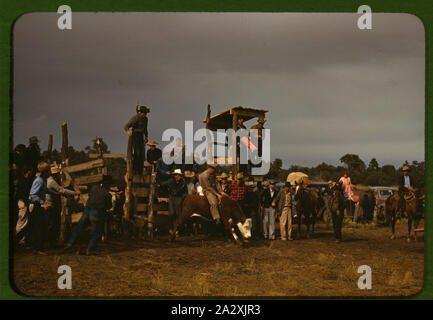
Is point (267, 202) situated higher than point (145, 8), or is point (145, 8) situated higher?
point (145, 8)

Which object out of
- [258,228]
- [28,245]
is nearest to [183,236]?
[258,228]

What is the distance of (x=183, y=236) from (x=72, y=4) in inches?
305

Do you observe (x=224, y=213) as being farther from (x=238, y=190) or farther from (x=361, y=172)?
(x=361, y=172)

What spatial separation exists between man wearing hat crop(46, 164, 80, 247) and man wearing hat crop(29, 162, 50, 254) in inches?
10.9

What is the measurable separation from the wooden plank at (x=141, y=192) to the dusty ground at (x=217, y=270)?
71.8 inches

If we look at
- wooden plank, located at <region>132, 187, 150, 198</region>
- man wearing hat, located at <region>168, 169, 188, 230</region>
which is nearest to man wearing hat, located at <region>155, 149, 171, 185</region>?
man wearing hat, located at <region>168, 169, 188, 230</region>

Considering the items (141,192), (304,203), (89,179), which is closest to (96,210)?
(89,179)

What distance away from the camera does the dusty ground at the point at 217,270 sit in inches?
240

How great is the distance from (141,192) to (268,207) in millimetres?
4639

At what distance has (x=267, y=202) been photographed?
12.0m

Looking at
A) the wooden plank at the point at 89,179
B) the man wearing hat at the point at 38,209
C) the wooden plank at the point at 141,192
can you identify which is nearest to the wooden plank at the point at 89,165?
the wooden plank at the point at 89,179

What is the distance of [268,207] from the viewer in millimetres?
11969

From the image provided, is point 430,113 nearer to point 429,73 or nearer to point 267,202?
point 429,73

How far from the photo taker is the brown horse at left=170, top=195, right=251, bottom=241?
10141mm
